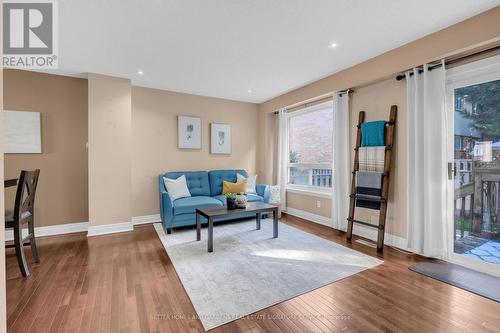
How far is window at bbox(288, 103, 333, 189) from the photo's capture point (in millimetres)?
4332

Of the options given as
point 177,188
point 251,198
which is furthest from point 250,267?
point 177,188

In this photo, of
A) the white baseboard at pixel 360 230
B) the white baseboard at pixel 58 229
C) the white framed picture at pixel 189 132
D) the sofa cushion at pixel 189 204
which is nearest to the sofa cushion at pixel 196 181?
the sofa cushion at pixel 189 204

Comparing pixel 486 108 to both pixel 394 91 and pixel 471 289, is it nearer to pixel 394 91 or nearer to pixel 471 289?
pixel 394 91

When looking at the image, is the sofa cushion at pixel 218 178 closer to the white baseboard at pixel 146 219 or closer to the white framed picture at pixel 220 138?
the white framed picture at pixel 220 138

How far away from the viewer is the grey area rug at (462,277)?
2.08m

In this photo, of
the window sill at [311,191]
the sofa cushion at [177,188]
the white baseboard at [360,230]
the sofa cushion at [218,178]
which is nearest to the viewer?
the white baseboard at [360,230]

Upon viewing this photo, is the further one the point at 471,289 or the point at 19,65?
the point at 19,65

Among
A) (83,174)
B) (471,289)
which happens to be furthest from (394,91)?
(83,174)

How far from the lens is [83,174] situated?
12.8 ft

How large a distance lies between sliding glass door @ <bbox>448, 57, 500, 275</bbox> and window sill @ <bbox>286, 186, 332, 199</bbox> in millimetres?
1790

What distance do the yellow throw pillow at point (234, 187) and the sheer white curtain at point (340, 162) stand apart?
1710mm

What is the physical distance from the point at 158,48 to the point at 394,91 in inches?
123

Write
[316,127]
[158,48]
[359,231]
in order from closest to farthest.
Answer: [158,48]
[359,231]
[316,127]

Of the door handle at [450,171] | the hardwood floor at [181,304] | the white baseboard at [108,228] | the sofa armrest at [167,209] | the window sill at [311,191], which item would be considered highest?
the door handle at [450,171]
